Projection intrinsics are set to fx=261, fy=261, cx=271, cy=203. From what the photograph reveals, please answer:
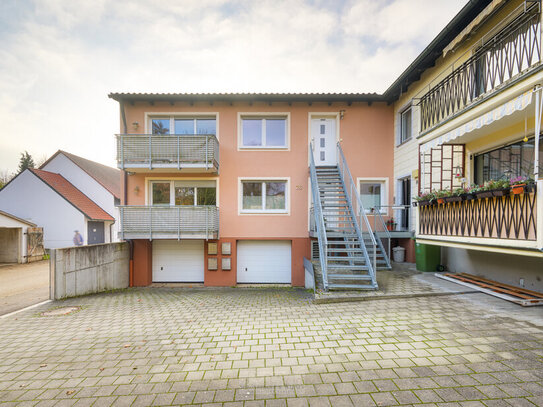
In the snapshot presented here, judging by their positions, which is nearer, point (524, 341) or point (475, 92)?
point (524, 341)

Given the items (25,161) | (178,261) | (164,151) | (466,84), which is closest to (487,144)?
(466,84)

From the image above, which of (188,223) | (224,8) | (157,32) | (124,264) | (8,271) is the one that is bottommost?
(8,271)

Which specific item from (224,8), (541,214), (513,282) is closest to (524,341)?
(541,214)

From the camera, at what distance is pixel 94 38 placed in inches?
426

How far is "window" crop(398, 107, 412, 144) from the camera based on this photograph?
33.9 feet

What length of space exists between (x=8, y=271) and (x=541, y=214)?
68.1 ft

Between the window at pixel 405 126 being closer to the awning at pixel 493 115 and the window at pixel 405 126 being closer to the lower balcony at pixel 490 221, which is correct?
the awning at pixel 493 115

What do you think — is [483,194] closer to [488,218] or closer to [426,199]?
[488,218]

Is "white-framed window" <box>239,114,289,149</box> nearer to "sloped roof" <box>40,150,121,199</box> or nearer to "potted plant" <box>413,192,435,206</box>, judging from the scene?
Result: "potted plant" <box>413,192,435,206</box>

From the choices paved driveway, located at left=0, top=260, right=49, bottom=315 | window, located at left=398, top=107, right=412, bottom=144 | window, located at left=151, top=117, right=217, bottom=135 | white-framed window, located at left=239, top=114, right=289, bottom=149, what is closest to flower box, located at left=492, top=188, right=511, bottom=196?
window, located at left=398, top=107, right=412, bottom=144

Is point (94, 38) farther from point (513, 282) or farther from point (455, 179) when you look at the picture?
point (513, 282)

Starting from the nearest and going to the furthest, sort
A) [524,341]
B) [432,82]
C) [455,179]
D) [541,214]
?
[524,341] → [541,214] → [455,179] → [432,82]

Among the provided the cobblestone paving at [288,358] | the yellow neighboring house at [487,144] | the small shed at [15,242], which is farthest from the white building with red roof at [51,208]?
the yellow neighboring house at [487,144]

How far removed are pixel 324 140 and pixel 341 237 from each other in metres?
4.34
